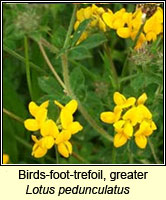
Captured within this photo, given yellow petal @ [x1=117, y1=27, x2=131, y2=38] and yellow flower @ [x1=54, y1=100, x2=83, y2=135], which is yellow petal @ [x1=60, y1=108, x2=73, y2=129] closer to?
yellow flower @ [x1=54, y1=100, x2=83, y2=135]

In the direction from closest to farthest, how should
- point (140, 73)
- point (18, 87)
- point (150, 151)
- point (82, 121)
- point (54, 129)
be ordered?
point (54, 129), point (140, 73), point (150, 151), point (82, 121), point (18, 87)

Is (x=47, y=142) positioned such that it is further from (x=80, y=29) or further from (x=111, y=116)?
(x=80, y=29)

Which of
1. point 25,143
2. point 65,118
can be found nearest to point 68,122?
point 65,118

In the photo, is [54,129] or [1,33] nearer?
[54,129]

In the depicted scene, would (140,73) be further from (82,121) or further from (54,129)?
(82,121)

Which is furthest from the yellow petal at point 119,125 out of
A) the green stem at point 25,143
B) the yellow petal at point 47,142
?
the green stem at point 25,143

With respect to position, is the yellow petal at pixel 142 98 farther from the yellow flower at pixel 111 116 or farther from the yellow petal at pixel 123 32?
the yellow petal at pixel 123 32

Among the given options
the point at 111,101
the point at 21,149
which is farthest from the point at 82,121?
the point at 111,101
